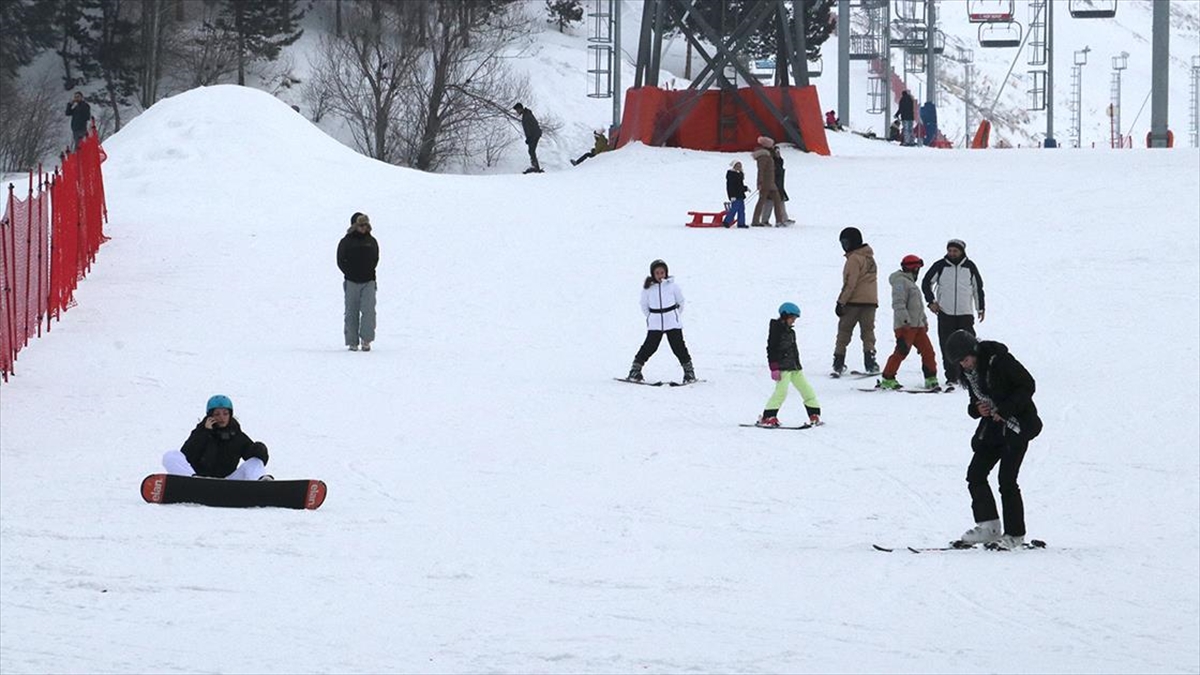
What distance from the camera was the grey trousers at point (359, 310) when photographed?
1795cm

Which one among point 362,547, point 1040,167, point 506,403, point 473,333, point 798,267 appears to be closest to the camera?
point 362,547

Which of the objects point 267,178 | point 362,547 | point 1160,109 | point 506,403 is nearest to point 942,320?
point 506,403

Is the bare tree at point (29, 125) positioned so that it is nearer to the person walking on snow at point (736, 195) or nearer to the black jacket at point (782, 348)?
the person walking on snow at point (736, 195)

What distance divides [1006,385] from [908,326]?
670 centimetres

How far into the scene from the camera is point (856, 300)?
17219 mm

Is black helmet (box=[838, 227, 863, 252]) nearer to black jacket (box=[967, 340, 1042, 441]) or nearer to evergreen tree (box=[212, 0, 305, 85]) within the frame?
black jacket (box=[967, 340, 1042, 441])

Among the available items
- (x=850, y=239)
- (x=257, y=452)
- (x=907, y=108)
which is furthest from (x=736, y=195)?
(x=907, y=108)

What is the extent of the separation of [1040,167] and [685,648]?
2493 centimetres

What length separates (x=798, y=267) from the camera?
22969 mm

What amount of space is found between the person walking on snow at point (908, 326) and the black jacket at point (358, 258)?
4.99m

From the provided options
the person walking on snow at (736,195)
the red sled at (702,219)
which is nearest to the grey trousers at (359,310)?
the red sled at (702,219)

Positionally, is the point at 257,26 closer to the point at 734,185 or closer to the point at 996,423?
the point at 734,185

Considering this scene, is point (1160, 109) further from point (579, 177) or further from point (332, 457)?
point (332, 457)

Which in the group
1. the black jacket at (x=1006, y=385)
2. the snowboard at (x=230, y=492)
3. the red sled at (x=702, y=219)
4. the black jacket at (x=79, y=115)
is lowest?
the snowboard at (x=230, y=492)
